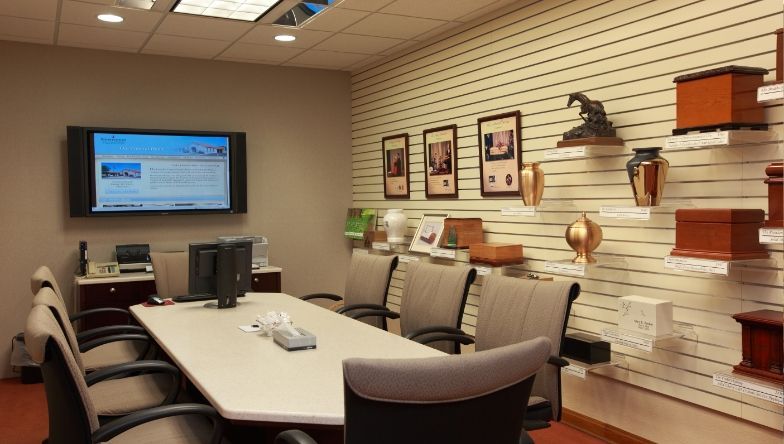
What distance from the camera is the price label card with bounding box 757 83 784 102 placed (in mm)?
2562

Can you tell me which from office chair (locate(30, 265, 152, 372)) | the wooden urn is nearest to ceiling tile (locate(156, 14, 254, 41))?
office chair (locate(30, 265, 152, 372))

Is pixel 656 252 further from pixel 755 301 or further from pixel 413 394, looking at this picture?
pixel 413 394

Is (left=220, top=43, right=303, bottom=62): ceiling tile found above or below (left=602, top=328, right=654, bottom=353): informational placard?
above

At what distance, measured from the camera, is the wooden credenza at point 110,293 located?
206 inches

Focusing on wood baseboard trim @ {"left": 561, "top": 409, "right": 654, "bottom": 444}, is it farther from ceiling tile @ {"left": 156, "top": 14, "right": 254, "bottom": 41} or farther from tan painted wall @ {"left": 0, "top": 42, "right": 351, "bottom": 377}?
ceiling tile @ {"left": 156, "top": 14, "right": 254, "bottom": 41}

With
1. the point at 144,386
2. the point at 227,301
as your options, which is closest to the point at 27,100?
the point at 227,301

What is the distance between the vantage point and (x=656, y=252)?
3.54 metres

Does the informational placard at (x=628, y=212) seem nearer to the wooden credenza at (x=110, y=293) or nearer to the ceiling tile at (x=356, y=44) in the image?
the ceiling tile at (x=356, y=44)

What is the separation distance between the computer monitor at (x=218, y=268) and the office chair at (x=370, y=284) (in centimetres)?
70

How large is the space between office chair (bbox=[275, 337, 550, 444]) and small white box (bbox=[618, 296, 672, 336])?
1.90 metres

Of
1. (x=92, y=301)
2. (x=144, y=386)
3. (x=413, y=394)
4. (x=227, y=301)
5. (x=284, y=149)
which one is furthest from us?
(x=284, y=149)

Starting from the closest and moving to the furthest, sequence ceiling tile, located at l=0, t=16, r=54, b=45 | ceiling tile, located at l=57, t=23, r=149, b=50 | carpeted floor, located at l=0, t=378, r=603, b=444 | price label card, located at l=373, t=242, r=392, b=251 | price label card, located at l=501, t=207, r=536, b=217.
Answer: carpeted floor, located at l=0, t=378, r=603, b=444 → price label card, located at l=501, t=207, r=536, b=217 → ceiling tile, located at l=0, t=16, r=54, b=45 → ceiling tile, located at l=57, t=23, r=149, b=50 → price label card, located at l=373, t=242, r=392, b=251

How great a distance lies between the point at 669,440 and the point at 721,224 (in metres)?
1.31

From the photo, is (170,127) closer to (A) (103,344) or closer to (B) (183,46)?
(B) (183,46)
